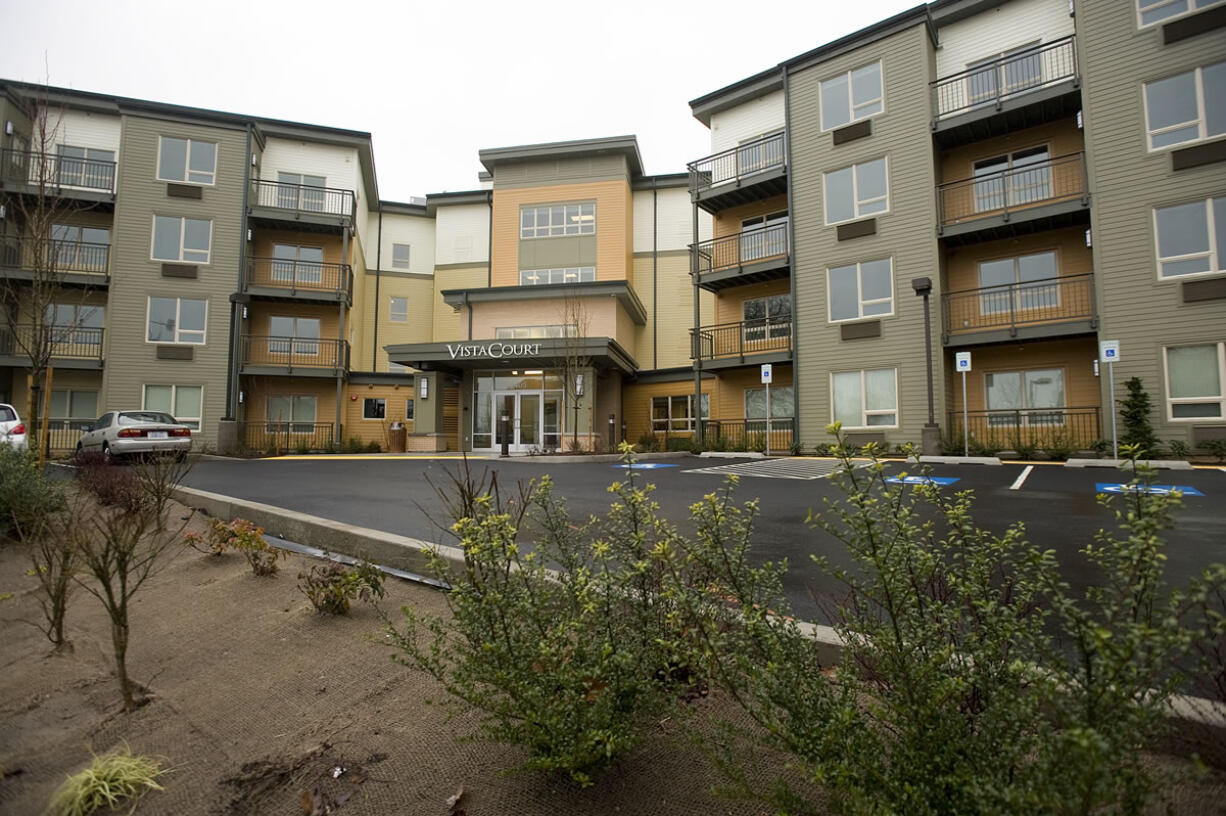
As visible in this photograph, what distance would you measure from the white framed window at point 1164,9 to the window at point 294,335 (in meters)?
27.9

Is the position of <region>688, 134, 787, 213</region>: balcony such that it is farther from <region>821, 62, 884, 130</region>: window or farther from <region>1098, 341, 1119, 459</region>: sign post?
<region>1098, 341, 1119, 459</region>: sign post

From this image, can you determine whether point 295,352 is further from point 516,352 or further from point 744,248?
point 744,248

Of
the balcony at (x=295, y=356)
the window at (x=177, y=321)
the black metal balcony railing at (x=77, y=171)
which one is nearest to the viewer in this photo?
the black metal balcony railing at (x=77, y=171)

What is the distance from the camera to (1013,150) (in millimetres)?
16000

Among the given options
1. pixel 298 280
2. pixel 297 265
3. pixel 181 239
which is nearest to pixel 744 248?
pixel 297 265

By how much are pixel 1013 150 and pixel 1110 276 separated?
4903 mm

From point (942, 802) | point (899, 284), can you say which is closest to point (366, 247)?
point (899, 284)

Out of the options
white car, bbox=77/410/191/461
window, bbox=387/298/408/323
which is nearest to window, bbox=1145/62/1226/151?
white car, bbox=77/410/191/461

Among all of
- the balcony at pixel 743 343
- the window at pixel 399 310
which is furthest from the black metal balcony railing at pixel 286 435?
the balcony at pixel 743 343

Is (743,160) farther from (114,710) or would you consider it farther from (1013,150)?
(114,710)

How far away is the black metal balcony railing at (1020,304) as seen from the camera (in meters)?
14.6

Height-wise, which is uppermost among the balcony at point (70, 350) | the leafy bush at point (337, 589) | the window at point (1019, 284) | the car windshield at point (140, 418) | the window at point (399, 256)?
the window at point (399, 256)

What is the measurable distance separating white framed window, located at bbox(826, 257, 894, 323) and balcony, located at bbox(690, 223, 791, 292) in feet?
5.93

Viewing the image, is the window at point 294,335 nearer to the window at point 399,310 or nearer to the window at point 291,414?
the window at point 291,414
